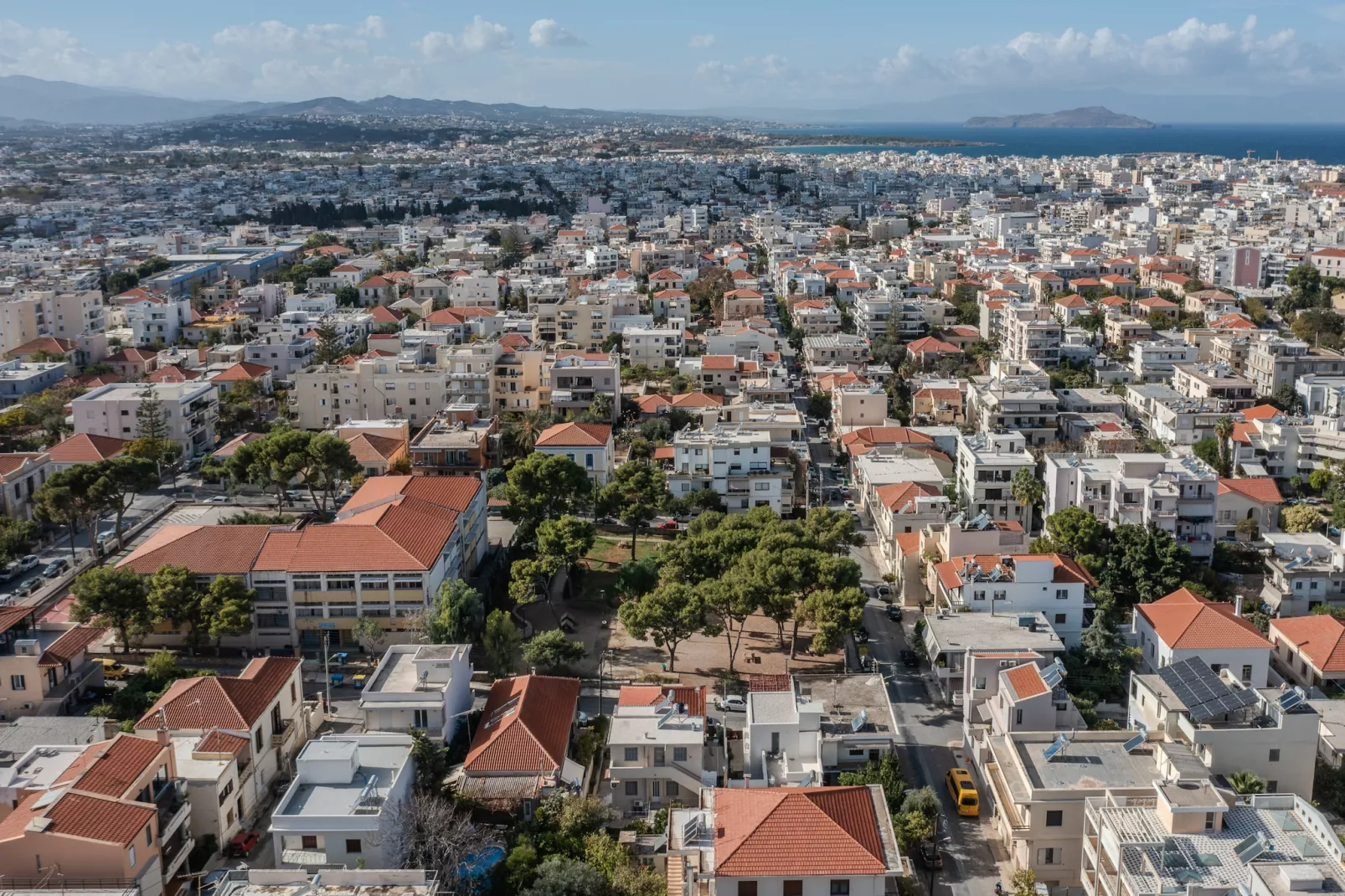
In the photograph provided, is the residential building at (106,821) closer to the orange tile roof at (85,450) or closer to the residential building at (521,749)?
the residential building at (521,749)

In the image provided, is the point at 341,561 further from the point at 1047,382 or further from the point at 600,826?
the point at 1047,382

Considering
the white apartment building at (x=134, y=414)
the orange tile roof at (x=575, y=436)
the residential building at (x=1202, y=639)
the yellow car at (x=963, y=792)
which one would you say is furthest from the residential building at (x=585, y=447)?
the yellow car at (x=963, y=792)

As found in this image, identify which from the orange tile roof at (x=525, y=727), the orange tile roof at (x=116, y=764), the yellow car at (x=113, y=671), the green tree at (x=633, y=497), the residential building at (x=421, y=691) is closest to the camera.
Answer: the orange tile roof at (x=116, y=764)

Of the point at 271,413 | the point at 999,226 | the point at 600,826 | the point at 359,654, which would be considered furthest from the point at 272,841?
the point at 999,226

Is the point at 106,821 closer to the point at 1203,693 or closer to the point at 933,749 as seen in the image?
the point at 933,749

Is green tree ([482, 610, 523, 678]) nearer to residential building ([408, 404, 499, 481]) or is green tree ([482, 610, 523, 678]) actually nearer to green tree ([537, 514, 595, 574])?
green tree ([537, 514, 595, 574])
